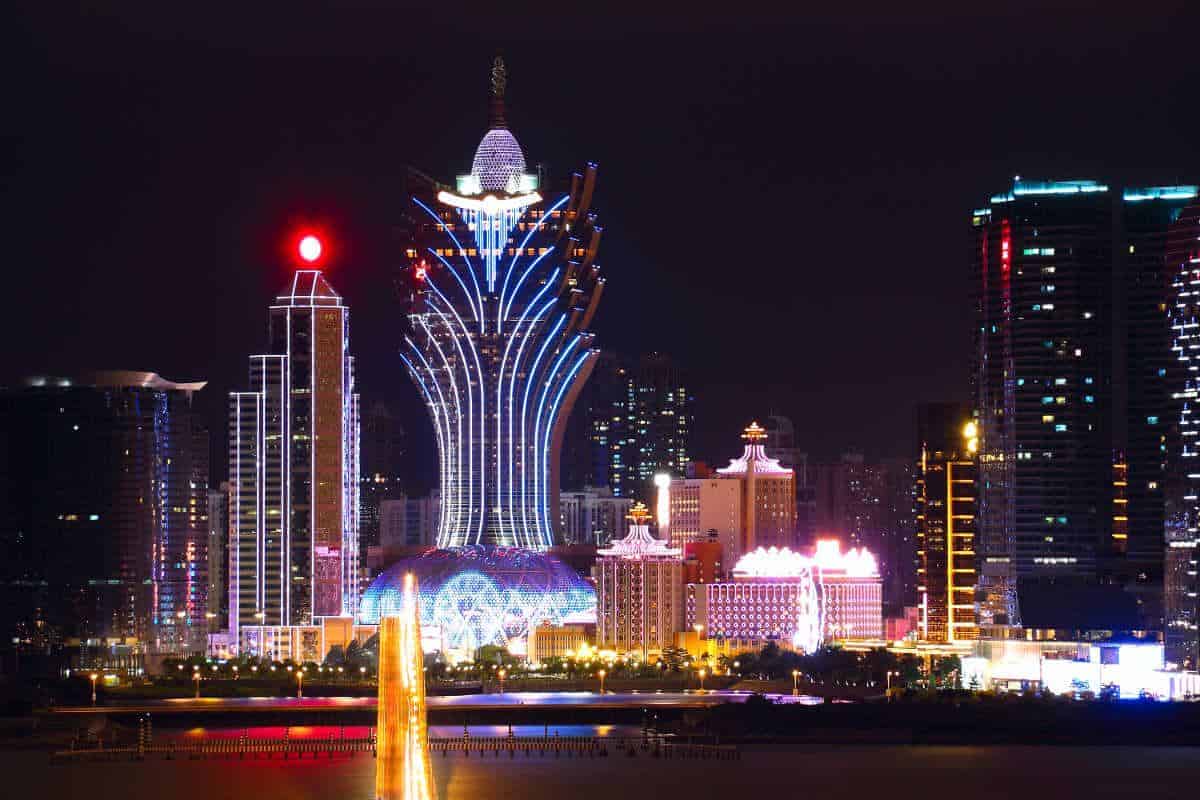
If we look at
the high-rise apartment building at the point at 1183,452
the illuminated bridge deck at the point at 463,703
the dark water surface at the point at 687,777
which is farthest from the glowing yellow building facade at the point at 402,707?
the high-rise apartment building at the point at 1183,452

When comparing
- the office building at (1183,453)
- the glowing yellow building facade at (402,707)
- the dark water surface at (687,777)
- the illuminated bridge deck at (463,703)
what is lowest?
the dark water surface at (687,777)

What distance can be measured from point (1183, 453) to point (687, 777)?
172 feet

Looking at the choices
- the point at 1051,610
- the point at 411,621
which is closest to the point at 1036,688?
the point at 1051,610

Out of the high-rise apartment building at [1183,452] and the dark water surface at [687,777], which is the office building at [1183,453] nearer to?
the high-rise apartment building at [1183,452]

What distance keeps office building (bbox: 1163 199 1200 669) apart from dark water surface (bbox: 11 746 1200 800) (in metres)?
21.6

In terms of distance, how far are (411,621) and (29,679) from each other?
91393 millimetres

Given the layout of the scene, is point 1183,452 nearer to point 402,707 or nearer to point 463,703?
point 463,703

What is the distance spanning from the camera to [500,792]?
138 meters

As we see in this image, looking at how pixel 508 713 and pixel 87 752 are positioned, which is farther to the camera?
pixel 508 713

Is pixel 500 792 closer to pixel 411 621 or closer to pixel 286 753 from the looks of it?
pixel 286 753

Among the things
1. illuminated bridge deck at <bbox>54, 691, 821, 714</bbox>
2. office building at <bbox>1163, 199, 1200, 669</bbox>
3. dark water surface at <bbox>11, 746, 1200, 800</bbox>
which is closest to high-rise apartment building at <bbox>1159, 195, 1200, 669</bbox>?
office building at <bbox>1163, 199, 1200, 669</bbox>

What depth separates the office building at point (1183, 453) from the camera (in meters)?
182

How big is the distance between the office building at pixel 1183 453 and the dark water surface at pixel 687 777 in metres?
21.6

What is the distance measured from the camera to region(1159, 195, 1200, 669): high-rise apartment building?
181625mm
